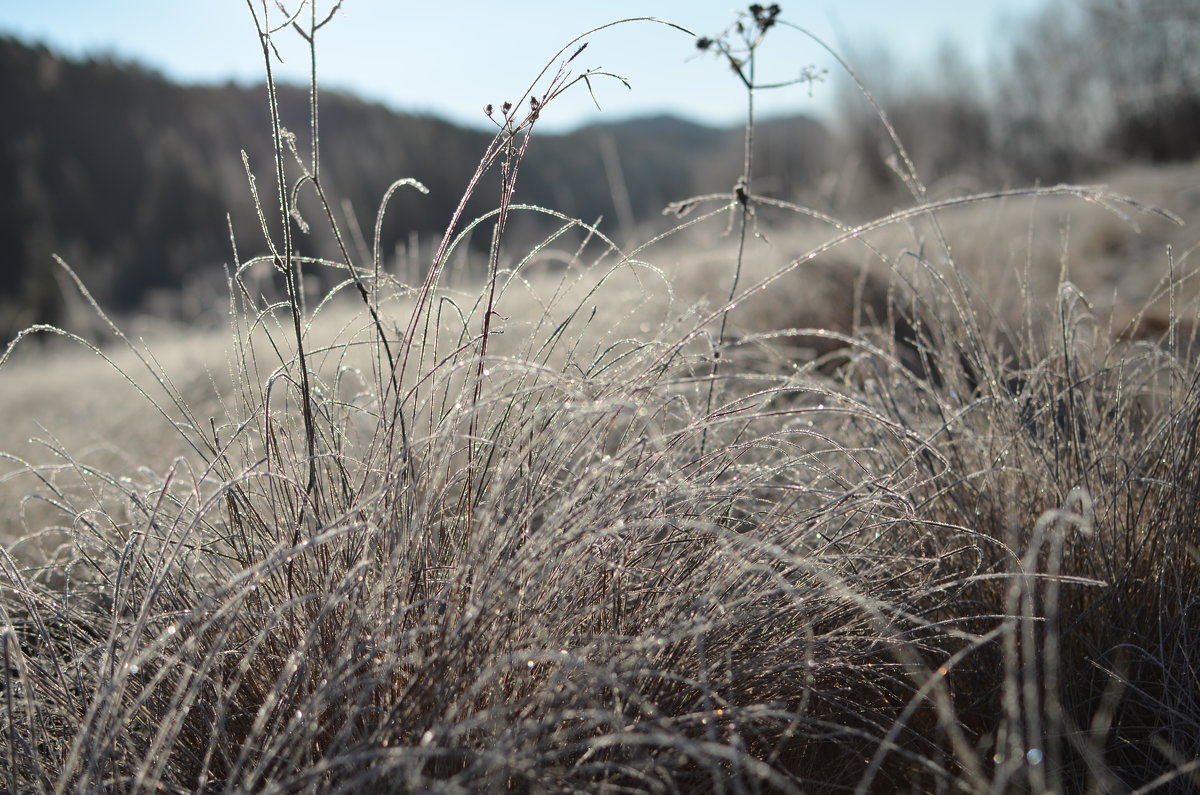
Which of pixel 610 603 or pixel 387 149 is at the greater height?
pixel 387 149

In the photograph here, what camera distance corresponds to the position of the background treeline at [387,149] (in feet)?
61.3

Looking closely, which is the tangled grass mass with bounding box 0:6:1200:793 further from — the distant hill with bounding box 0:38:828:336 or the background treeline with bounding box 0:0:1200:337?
the distant hill with bounding box 0:38:828:336

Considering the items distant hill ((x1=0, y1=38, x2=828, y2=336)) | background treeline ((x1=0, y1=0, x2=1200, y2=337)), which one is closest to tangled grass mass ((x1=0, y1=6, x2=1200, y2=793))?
background treeline ((x1=0, y1=0, x2=1200, y2=337))

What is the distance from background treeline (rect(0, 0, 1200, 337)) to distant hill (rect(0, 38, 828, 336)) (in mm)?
89

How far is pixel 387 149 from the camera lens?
37.7m

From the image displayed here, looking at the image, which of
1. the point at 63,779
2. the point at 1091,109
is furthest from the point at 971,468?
the point at 1091,109

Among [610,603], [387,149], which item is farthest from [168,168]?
[610,603]

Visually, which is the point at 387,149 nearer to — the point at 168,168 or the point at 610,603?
the point at 168,168

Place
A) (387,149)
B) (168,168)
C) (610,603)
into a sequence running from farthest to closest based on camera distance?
(387,149)
(168,168)
(610,603)

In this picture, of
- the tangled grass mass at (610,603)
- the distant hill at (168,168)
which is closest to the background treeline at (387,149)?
the distant hill at (168,168)

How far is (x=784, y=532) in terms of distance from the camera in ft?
3.87

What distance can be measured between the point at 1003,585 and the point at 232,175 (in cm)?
3622

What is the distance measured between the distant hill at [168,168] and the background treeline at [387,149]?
0.29 feet

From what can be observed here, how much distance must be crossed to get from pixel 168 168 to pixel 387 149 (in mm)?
9343
